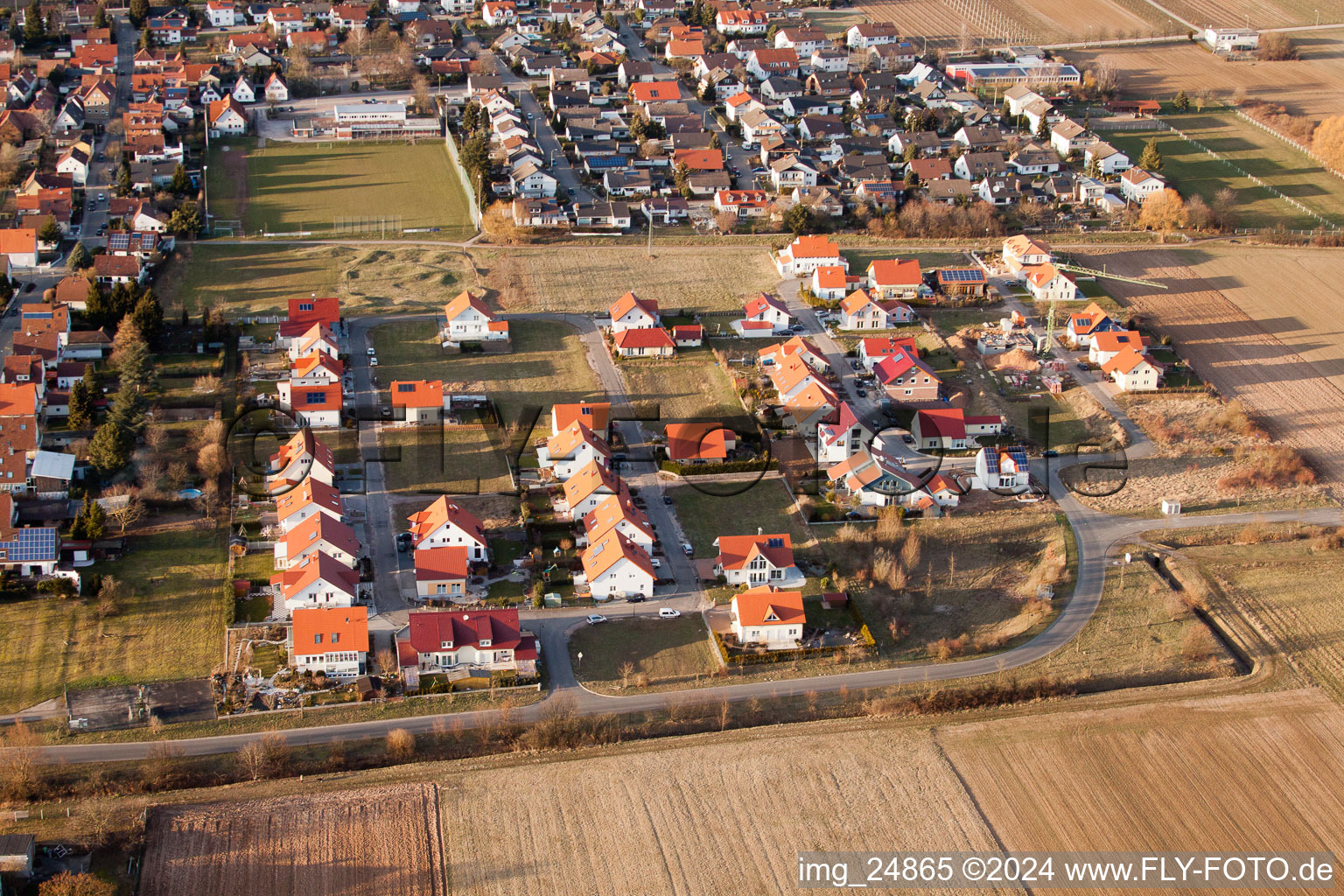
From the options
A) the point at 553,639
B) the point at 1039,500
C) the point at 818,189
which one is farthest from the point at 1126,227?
the point at 553,639

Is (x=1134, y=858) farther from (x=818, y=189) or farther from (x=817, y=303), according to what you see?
(x=818, y=189)

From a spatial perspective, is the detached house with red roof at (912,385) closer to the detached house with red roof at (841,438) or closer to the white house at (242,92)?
the detached house with red roof at (841,438)

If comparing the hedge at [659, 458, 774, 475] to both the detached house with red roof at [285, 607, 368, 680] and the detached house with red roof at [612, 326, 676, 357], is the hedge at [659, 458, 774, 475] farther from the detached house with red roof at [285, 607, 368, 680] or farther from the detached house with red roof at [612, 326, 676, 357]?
the detached house with red roof at [285, 607, 368, 680]

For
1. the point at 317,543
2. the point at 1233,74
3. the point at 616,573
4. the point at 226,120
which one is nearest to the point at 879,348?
the point at 616,573

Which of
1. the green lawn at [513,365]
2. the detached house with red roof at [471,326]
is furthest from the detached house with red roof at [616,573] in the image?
the detached house with red roof at [471,326]

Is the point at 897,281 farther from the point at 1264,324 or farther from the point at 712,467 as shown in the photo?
the point at 712,467

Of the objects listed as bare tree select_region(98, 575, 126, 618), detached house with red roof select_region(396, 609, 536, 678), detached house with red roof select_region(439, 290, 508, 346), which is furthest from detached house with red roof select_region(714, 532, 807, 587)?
detached house with red roof select_region(439, 290, 508, 346)
